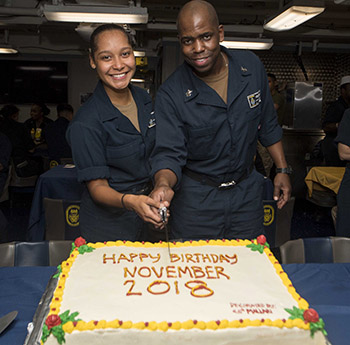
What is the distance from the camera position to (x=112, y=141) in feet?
6.60

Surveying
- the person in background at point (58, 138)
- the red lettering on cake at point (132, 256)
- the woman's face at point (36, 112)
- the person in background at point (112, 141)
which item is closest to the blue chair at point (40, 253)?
the person in background at point (112, 141)

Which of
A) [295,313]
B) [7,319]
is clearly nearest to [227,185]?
[295,313]

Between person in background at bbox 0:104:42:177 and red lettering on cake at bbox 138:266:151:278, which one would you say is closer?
red lettering on cake at bbox 138:266:151:278

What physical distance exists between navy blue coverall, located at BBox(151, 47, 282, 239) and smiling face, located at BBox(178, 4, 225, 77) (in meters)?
0.15

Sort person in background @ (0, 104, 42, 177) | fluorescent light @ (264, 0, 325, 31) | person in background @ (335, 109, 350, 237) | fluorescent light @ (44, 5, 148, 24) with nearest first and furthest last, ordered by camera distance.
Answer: person in background @ (335, 109, 350, 237) < fluorescent light @ (44, 5, 148, 24) < fluorescent light @ (264, 0, 325, 31) < person in background @ (0, 104, 42, 177)

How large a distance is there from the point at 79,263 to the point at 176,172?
1.96 feet

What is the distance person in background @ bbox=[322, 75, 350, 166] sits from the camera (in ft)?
18.1

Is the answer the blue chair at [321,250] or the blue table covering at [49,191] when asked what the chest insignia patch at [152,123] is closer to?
the blue chair at [321,250]

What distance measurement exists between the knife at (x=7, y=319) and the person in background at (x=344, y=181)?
2449mm

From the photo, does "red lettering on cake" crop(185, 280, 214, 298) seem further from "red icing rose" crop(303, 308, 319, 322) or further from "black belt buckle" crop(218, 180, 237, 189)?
"black belt buckle" crop(218, 180, 237, 189)

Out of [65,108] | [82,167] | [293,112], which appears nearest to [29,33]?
[65,108]

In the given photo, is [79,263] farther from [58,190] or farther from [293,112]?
[293,112]

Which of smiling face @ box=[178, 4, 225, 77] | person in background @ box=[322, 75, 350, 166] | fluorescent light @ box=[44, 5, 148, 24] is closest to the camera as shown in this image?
smiling face @ box=[178, 4, 225, 77]

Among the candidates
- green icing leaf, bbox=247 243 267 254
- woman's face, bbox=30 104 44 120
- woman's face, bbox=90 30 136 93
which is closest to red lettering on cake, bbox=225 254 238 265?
green icing leaf, bbox=247 243 267 254
